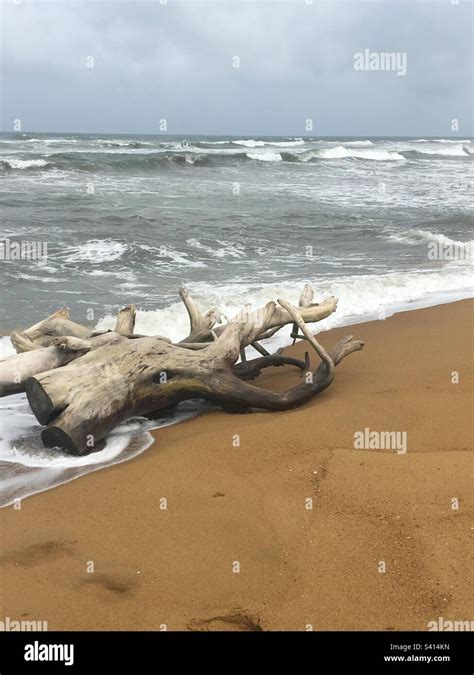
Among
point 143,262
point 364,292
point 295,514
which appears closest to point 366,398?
point 295,514

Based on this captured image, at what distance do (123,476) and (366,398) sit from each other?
7.54ft

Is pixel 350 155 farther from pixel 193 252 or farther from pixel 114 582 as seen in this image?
pixel 114 582

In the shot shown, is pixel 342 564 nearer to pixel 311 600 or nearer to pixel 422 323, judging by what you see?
pixel 311 600

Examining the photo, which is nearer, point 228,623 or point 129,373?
point 228,623

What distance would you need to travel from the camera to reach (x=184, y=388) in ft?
17.8

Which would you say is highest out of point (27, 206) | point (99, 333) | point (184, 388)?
point (27, 206)

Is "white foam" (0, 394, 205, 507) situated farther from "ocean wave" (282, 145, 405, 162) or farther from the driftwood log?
"ocean wave" (282, 145, 405, 162)

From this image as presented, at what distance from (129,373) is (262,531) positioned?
1.88 metres

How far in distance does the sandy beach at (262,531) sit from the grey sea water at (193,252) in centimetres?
56

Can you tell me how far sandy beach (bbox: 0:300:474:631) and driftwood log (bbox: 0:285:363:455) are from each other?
0.92 ft

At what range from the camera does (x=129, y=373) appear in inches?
202

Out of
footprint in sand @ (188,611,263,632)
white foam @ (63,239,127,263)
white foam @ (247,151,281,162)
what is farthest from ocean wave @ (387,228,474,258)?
white foam @ (247,151,281,162)

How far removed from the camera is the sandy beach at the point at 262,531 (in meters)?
3.09

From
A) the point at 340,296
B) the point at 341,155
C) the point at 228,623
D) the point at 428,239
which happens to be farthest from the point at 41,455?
the point at 341,155
